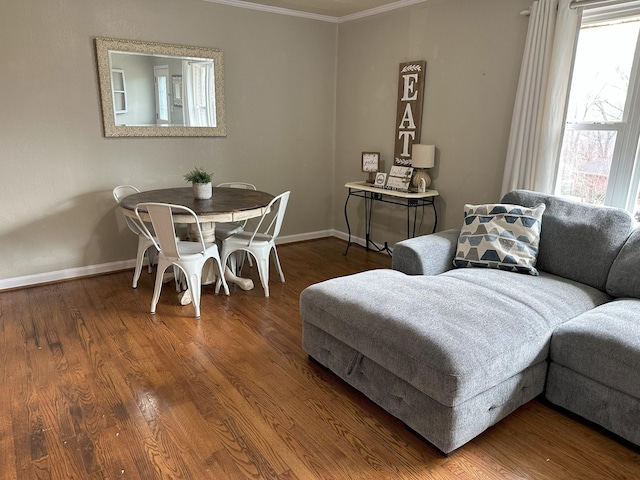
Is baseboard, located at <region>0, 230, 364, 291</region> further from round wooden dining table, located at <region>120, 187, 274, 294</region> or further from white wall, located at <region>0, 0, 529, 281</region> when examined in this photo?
round wooden dining table, located at <region>120, 187, 274, 294</region>

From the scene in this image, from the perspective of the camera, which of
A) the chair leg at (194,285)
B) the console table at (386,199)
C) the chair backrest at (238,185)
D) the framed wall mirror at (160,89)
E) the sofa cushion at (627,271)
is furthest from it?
the chair backrest at (238,185)

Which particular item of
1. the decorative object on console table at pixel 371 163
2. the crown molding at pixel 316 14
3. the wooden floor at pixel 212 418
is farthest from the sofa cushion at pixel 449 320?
the crown molding at pixel 316 14

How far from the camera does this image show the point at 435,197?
405cm

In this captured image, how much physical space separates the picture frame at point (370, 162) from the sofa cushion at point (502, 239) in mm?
1697

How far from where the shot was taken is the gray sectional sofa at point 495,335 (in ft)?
5.95

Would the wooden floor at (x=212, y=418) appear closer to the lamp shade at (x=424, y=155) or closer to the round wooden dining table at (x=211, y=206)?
the round wooden dining table at (x=211, y=206)

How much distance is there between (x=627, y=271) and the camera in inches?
93.7

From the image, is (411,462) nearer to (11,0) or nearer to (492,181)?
(492,181)

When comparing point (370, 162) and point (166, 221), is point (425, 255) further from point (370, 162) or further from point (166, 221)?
point (370, 162)

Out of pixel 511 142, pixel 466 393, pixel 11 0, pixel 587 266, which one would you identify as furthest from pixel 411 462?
pixel 11 0

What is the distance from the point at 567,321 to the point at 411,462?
1040 millimetres

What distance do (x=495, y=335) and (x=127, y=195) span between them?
10.5 ft

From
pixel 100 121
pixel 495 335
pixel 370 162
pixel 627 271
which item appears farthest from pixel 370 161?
pixel 495 335

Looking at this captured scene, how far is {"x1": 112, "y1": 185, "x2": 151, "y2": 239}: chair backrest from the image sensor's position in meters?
3.48
